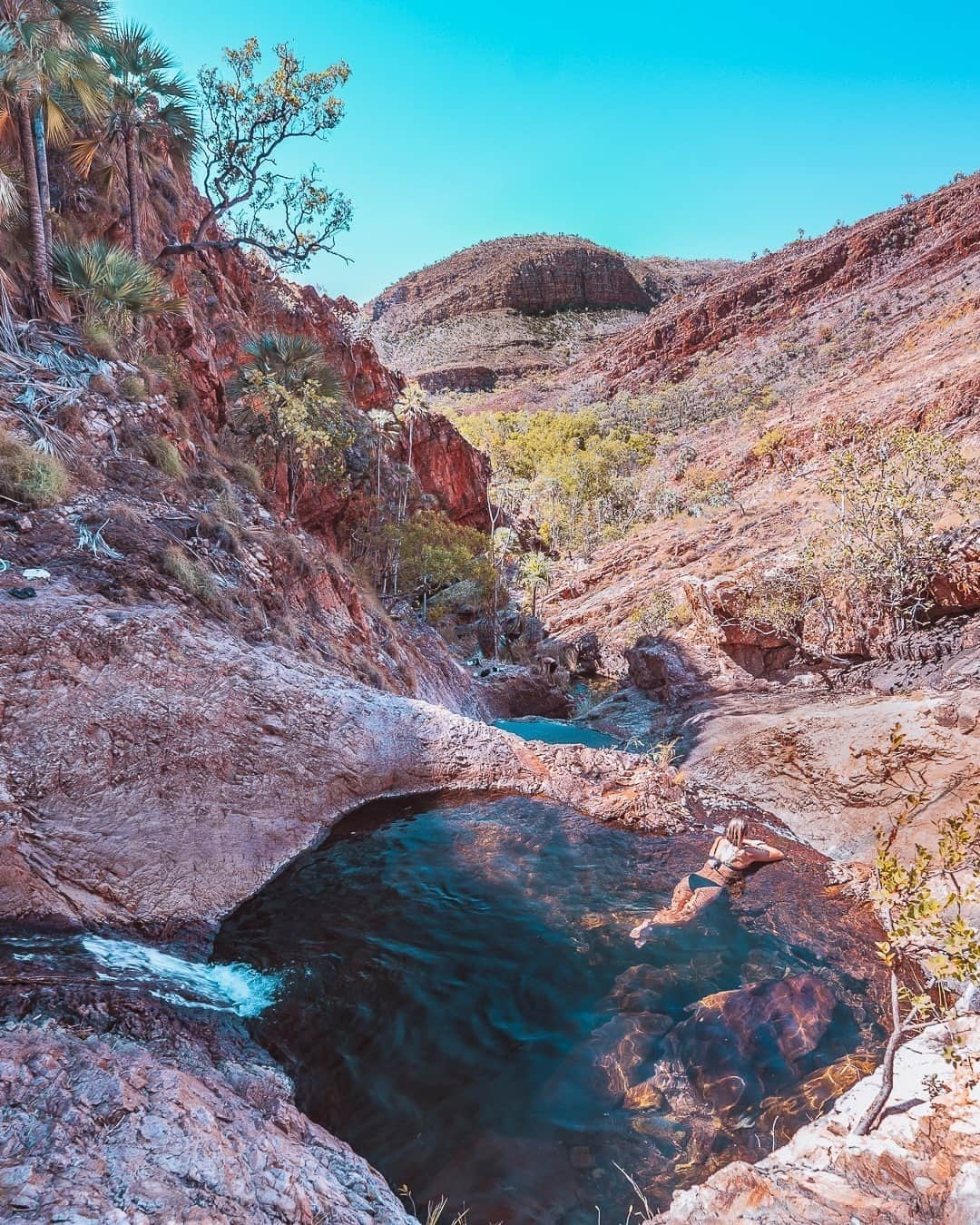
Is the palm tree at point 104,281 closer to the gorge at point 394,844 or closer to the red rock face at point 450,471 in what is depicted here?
the gorge at point 394,844

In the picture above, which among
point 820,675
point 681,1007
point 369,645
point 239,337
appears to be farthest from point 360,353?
point 681,1007

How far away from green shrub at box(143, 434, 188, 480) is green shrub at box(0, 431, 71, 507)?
6.97 ft

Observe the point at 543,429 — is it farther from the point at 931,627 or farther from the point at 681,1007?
the point at 681,1007

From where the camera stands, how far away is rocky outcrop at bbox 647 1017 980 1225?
101 inches

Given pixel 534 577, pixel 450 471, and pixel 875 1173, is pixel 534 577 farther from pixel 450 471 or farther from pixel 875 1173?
pixel 875 1173

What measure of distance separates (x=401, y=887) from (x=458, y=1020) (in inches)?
70.9

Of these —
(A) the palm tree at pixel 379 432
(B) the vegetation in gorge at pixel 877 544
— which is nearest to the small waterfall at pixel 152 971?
(B) the vegetation in gorge at pixel 877 544

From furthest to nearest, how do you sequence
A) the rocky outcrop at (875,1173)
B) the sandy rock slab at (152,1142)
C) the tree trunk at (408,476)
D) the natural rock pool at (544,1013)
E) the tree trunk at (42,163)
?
the tree trunk at (408,476) → the tree trunk at (42,163) → the natural rock pool at (544,1013) → the rocky outcrop at (875,1173) → the sandy rock slab at (152,1142)

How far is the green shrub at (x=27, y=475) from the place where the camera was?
724 cm

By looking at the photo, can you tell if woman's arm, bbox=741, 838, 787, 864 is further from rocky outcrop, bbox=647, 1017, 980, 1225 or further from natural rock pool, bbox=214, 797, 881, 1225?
rocky outcrop, bbox=647, 1017, 980, 1225

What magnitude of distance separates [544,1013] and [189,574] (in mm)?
6504

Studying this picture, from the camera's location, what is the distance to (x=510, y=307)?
346 ft

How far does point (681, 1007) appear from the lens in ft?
15.9

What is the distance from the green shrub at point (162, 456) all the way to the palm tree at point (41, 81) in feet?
12.7
